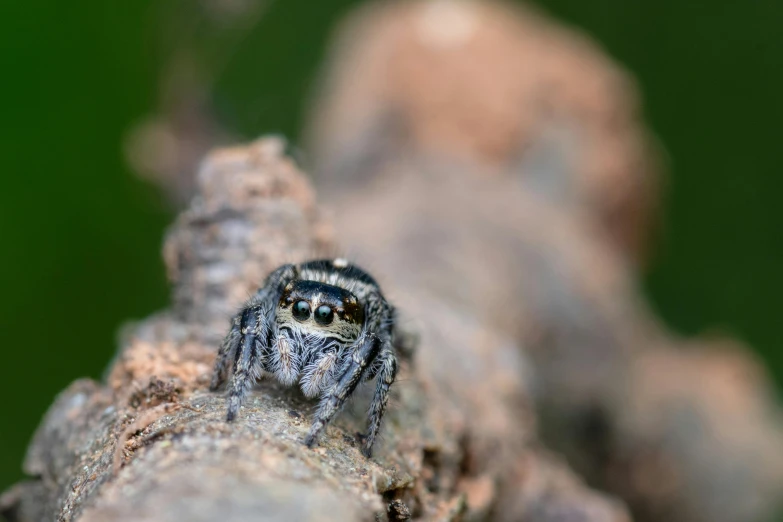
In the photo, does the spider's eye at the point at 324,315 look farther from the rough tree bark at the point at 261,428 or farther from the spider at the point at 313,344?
the rough tree bark at the point at 261,428

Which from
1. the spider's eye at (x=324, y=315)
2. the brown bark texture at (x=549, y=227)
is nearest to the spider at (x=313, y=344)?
the spider's eye at (x=324, y=315)

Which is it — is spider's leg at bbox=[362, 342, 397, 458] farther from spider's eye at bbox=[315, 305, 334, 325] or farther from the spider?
spider's eye at bbox=[315, 305, 334, 325]

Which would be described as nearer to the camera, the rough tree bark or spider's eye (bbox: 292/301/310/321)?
the rough tree bark

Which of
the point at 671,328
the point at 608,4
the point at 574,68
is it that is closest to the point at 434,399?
the point at 574,68

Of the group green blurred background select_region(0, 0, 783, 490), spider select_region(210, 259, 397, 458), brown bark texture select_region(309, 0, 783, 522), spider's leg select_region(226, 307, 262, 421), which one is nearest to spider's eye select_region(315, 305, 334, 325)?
spider select_region(210, 259, 397, 458)

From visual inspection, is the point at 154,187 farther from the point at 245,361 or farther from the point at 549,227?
the point at 245,361

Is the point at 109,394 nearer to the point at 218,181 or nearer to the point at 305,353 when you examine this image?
the point at 305,353

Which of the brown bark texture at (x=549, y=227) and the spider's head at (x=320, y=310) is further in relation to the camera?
the brown bark texture at (x=549, y=227)
